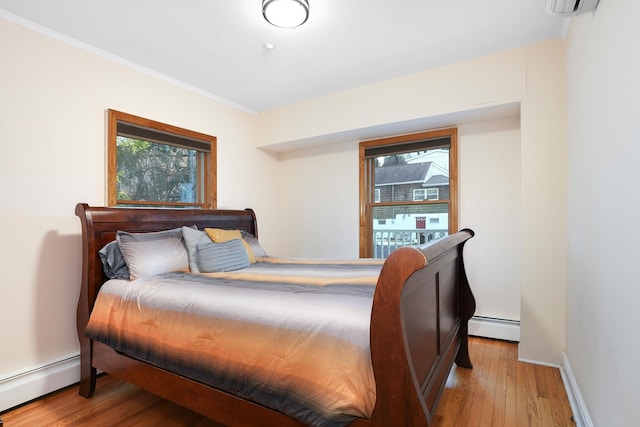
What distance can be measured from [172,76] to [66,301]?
85.6 inches

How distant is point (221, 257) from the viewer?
2500 mm

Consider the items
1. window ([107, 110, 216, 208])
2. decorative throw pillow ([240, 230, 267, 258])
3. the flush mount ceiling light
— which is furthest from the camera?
decorative throw pillow ([240, 230, 267, 258])

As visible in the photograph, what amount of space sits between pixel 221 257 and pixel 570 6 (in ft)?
8.67

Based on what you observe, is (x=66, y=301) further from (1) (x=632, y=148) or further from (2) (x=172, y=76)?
(1) (x=632, y=148)

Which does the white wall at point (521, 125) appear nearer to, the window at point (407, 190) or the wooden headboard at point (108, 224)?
the window at point (407, 190)

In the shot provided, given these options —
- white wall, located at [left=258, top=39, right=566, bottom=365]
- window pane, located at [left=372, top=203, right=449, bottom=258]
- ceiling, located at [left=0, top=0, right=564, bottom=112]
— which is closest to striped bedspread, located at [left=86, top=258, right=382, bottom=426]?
white wall, located at [left=258, top=39, right=566, bottom=365]

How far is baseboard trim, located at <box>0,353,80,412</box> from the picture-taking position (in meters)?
2.06

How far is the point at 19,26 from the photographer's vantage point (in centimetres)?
220

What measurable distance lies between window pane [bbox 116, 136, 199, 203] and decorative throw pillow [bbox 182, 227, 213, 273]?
688 mm

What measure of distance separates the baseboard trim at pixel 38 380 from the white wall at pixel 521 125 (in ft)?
9.38

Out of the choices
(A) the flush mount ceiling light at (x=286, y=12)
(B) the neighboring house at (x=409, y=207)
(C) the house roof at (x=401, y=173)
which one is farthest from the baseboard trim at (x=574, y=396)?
(A) the flush mount ceiling light at (x=286, y=12)

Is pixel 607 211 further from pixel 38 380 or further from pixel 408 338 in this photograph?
pixel 38 380

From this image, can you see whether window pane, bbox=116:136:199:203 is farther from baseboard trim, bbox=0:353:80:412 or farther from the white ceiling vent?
the white ceiling vent

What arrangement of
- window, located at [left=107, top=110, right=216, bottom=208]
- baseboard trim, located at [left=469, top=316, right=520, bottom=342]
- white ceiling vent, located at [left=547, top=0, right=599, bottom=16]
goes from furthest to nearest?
baseboard trim, located at [left=469, top=316, right=520, bottom=342]
window, located at [left=107, top=110, right=216, bottom=208]
white ceiling vent, located at [left=547, top=0, right=599, bottom=16]
